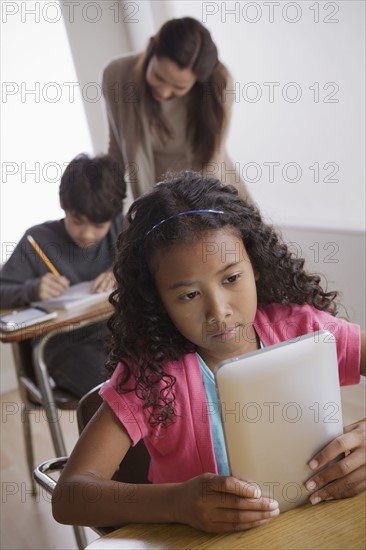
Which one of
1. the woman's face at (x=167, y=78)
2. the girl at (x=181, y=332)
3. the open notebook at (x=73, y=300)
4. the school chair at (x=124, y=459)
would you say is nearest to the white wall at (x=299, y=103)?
the woman's face at (x=167, y=78)

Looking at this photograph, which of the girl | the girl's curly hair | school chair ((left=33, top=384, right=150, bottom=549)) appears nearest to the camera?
the girl

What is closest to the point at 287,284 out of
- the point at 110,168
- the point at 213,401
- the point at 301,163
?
the point at 213,401

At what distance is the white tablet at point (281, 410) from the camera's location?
732mm

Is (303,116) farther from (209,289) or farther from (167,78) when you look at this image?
(209,289)

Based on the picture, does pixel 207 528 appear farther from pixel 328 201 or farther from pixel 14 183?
pixel 14 183

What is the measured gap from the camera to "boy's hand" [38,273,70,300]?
228cm

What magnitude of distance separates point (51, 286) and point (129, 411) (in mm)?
1388

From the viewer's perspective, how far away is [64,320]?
6.72 ft

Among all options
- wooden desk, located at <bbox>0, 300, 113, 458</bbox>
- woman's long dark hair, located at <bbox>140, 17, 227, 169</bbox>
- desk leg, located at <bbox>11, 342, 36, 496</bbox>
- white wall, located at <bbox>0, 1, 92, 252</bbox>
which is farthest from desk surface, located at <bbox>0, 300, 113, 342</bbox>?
white wall, located at <bbox>0, 1, 92, 252</bbox>

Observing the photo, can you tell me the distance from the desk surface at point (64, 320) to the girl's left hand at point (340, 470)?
134cm

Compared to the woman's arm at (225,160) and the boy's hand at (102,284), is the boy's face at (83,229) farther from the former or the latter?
the woman's arm at (225,160)

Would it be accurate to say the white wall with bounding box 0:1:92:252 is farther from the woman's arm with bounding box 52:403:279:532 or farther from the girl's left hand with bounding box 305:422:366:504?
the girl's left hand with bounding box 305:422:366:504

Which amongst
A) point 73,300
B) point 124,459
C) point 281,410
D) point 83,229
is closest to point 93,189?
point 83,229

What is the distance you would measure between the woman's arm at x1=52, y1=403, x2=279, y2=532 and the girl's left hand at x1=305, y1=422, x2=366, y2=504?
0.06m
